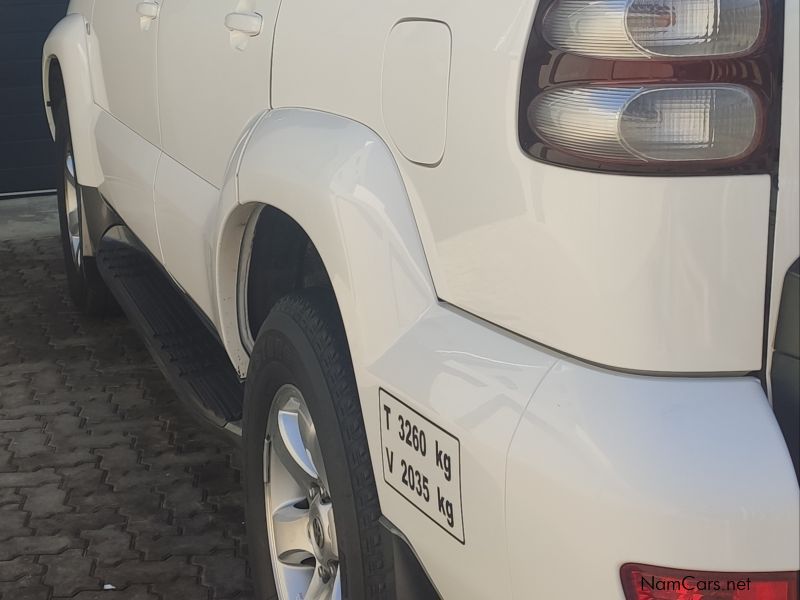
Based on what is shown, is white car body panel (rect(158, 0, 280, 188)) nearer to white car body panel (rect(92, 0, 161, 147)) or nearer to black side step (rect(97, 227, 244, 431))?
white car body panel (rect(92, 0, 161, 147))

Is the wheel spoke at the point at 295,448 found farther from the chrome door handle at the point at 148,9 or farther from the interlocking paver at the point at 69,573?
the chrome door handle at the point at 148,9

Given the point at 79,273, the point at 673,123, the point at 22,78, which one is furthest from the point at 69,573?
the point at 22,78

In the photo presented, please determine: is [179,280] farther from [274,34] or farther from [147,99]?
[274,34]

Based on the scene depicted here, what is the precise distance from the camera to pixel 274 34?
7.70ft

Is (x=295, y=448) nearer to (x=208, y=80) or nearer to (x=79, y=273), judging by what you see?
(x=208, y=80)

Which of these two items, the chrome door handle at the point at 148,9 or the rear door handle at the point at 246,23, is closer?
the rear door handle at the point at 246,23

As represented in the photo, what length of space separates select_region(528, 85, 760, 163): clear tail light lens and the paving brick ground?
200 centimetres

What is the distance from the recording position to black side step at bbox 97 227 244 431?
2.99 meters

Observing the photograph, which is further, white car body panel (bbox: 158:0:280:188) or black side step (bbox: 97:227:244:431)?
black side step (bbox: 97:227:244:431)

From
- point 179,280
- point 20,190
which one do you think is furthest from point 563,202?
point 20,190

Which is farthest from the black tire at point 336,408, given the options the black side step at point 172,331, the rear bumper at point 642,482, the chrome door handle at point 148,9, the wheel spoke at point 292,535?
the chrome door handle at point 148,9

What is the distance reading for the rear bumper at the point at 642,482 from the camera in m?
1.34

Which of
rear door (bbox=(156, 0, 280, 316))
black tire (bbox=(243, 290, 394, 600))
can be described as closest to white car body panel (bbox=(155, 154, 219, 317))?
rear door (bbox=(156, 0, 280, 316))

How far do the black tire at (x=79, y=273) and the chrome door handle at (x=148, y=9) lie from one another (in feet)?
4.85
